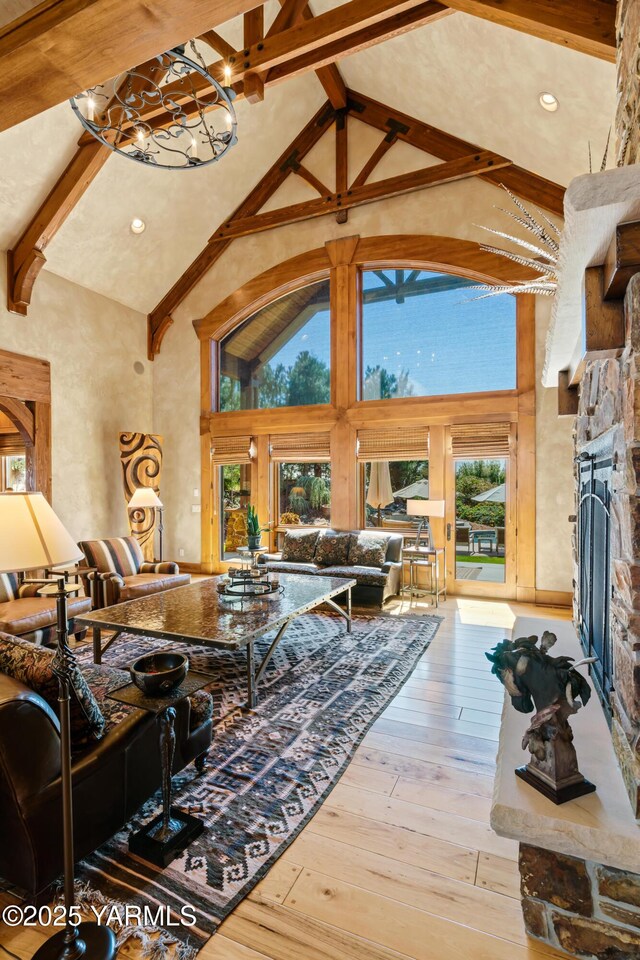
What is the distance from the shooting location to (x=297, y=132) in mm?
6996

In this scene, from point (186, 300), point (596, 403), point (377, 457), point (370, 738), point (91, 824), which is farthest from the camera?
point (186, 300)

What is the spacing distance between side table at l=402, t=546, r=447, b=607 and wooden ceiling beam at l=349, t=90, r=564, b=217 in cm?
403

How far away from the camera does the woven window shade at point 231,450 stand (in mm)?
7504

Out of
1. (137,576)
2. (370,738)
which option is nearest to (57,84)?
(370,738)

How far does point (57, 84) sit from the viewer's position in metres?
1.83

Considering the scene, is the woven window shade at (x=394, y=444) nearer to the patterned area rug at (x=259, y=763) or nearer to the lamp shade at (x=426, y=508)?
the lamp shade at (x=426, y=508)

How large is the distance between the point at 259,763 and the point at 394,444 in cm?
471

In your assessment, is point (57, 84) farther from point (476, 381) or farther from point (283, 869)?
point (476, 381)

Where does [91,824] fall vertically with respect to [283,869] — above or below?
above

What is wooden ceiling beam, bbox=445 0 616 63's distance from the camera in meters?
3.07

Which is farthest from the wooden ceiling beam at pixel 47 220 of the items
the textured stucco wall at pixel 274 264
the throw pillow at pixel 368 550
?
the throw pillow at pixel 368 550

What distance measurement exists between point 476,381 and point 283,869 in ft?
18.3

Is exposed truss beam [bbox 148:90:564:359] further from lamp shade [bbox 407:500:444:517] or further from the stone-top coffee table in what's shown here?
the stone-top coffee table

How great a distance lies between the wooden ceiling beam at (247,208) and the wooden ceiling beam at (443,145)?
0.55 metres
